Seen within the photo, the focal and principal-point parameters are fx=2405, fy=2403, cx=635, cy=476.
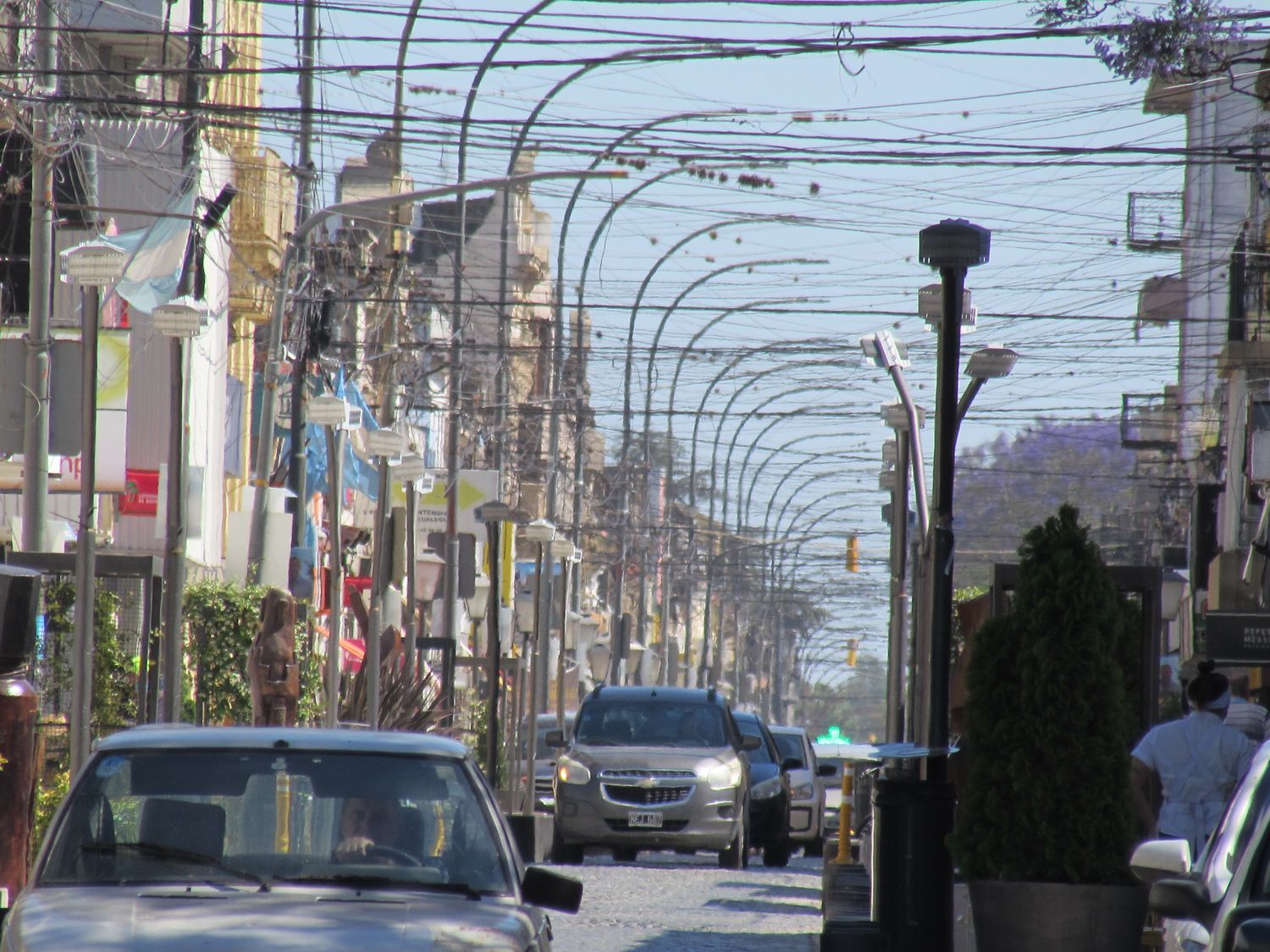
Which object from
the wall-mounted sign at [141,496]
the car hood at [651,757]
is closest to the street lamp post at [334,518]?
the car hood at [651,757]

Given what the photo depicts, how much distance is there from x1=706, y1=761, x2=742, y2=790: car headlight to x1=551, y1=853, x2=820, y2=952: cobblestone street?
34.7 inches

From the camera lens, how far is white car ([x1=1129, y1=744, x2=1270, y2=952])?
7.12 m

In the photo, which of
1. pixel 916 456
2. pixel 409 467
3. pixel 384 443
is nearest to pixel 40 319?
pixel 384 443

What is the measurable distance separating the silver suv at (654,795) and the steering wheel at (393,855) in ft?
55.2

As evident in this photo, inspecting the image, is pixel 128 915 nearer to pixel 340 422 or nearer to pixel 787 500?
pixel 340 422

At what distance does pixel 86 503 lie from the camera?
57.2 feet

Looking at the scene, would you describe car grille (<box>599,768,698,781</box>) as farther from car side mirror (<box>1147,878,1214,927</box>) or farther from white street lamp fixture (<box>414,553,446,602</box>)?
white street lamp fixture (<box>414,553,446,602</box>)

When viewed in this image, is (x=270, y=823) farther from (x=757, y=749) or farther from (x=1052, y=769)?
(x=757, y=749)

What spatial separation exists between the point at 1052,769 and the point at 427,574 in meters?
40.9

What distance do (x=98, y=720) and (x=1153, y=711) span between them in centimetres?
906

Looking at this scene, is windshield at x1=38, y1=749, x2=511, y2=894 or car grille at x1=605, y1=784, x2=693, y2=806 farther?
car grille at x1=605, y1=784, x2=693, y2=806

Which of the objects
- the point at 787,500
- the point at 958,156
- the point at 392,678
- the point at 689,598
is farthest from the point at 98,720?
the point at 787,500

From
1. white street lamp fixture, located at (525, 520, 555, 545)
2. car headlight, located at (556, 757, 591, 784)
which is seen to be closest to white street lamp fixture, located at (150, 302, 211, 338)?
car headlight, located at (556, 757, 591, 784)

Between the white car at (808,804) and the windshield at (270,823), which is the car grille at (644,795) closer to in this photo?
the white car at (808,804)
